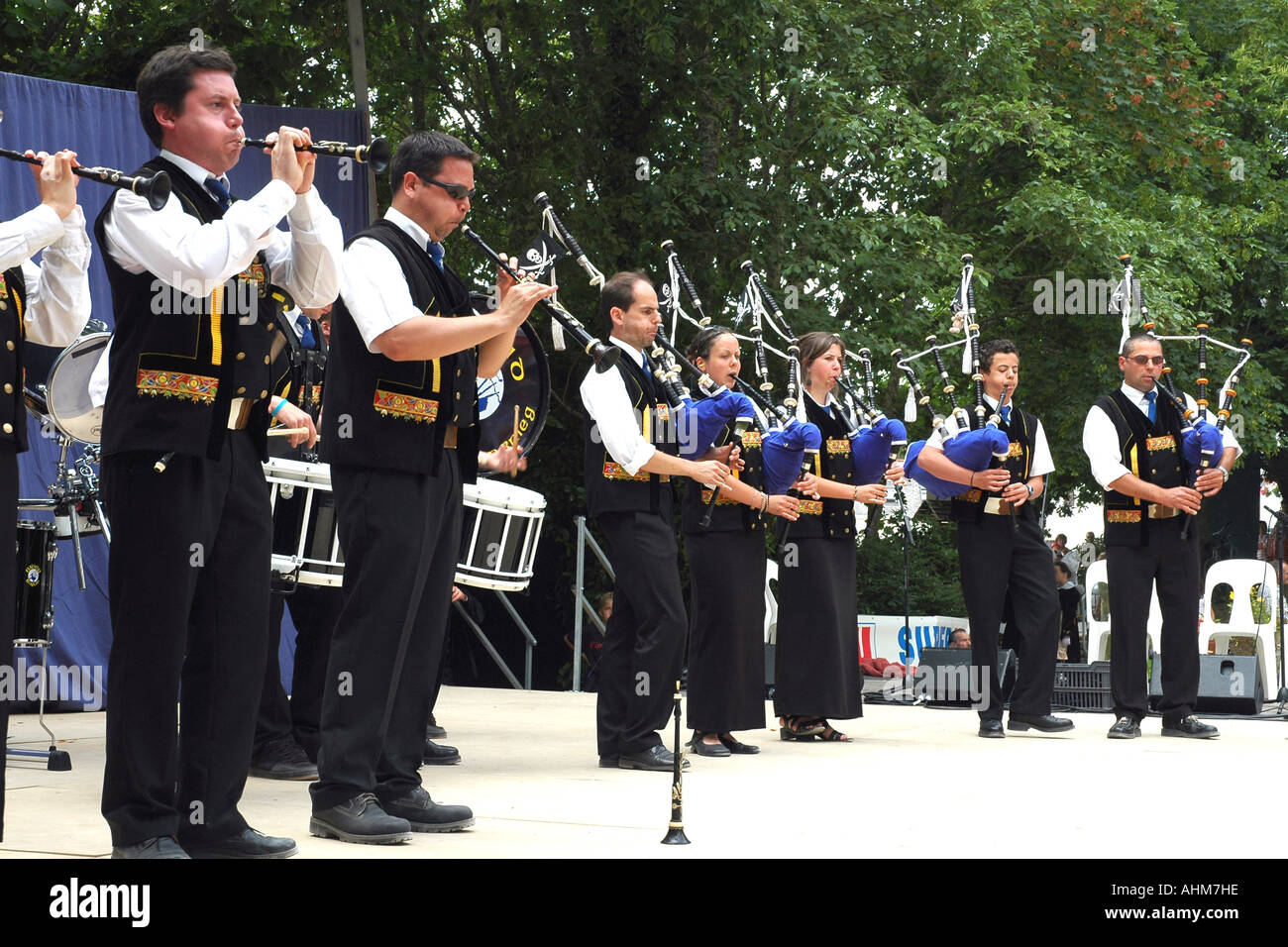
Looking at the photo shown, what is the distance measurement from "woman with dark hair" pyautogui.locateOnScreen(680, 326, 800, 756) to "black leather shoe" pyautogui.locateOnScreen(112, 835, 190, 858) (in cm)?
350

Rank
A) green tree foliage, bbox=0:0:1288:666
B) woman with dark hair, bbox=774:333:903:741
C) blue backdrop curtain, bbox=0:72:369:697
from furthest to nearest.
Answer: green tree foliage, bbox=0:0:1288:666 < blue backdrop curtain, bbox=0:72:369:697 < woman with dark hair, bbox=774:333:903:741

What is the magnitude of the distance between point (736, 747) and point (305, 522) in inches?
90.3

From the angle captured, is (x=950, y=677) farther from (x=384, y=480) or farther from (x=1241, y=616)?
(x=384, y=480)

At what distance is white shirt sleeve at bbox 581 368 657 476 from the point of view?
6.12 metres

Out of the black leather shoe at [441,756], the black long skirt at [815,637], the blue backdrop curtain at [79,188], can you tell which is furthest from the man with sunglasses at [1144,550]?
the blue backdrop curtain at [79,188]

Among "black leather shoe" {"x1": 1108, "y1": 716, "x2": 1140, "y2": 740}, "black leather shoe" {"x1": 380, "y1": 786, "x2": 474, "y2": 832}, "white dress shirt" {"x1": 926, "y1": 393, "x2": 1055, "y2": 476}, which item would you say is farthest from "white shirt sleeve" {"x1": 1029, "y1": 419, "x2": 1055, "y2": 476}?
"black leather shoe" {"x1": 380, "y1": 786, "x2": 474, "y2": 832}

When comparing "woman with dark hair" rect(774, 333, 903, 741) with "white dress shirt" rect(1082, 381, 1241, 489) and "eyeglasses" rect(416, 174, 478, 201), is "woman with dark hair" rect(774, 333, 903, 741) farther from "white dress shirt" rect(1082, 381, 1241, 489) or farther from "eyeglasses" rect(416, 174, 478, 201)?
"eyeglasses" rect(416, 174, 478, 201)

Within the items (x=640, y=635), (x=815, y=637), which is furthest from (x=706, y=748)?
(x=815, y=637)

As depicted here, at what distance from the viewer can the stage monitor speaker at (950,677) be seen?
386 inches

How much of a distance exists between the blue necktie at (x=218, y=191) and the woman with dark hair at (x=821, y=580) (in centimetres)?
410

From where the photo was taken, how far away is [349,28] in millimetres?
10836

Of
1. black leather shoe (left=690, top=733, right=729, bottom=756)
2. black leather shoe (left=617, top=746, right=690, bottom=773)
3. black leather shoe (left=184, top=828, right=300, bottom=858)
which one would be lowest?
black leather shoe (left=690, top=733, right=729, bottom=756)

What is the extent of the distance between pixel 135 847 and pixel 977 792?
3090 millimetres

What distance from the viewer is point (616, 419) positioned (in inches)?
242
